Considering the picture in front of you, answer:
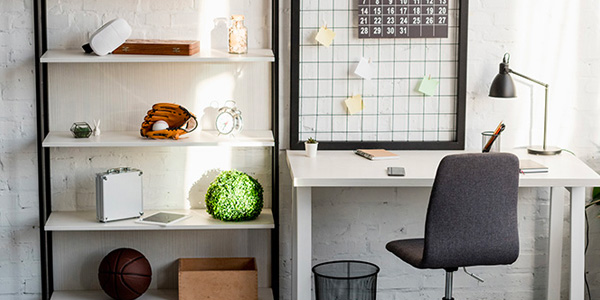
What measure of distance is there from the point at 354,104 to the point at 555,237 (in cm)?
106

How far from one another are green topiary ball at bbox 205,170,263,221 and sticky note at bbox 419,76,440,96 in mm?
868

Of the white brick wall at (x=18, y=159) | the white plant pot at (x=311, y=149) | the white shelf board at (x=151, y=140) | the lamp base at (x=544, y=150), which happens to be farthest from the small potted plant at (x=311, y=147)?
the white brick wall at (x=18, y=159)

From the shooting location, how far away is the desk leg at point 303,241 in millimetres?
3273

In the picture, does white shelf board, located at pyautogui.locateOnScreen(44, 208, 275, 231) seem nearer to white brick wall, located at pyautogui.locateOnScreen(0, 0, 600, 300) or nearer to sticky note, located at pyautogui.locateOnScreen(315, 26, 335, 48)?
white brick wall, located at pyautogui.locateOnScreen(0, 0, 600, 300)

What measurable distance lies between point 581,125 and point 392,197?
94cm

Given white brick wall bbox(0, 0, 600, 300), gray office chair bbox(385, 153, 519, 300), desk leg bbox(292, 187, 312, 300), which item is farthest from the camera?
white brick wall bbox(0, 0, 600, 300)

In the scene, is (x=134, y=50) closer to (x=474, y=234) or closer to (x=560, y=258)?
(x=474, y=234)

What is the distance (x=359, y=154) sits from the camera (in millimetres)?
3693

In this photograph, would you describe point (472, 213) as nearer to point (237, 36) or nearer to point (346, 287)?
point (346, 287)

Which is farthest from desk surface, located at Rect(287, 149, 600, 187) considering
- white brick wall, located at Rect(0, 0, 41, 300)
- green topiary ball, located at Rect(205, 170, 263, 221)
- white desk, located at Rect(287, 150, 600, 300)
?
white brick wall, located at Rect(0, 0, 41, 300)

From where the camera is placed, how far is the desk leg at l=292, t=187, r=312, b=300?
327 centimetres

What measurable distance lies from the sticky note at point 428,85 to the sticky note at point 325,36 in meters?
0.46

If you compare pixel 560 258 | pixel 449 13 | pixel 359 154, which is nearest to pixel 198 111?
pixel 359 154

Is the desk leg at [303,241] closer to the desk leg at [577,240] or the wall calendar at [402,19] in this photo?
the wall calendar at [402,19]
